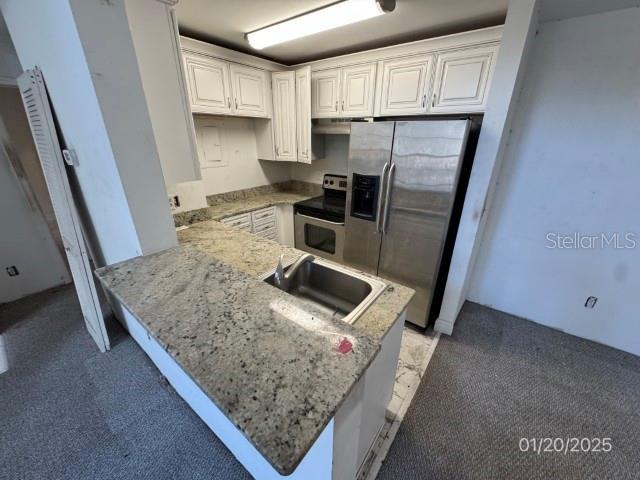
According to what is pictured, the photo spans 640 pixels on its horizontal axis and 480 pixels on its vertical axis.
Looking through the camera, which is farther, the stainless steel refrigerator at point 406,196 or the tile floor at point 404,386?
the stainless steel refrigerator at point 406,196

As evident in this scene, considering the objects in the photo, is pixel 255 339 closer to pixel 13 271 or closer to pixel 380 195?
pixel 380 195

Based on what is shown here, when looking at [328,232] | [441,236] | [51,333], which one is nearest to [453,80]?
[441,236]

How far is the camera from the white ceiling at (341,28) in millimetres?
1650

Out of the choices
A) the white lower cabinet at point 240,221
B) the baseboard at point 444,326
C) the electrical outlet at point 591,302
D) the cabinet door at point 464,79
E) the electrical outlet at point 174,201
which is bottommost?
the baseboard at point 444,326

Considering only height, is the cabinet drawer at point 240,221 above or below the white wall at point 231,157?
below

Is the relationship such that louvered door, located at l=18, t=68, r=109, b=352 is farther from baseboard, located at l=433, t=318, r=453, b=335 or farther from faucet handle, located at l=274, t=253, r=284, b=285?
baseboard, located at l=433, t=318, r=453, b=335

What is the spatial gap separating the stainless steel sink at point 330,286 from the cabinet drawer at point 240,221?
4.71ft

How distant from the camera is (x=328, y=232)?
2.80 m

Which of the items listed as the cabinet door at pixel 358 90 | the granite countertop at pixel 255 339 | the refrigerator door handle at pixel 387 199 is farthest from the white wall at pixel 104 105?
the cabinet door at pixel 358 90

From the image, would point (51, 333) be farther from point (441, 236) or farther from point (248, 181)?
point (441, 236)

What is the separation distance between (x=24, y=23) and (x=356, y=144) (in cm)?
200

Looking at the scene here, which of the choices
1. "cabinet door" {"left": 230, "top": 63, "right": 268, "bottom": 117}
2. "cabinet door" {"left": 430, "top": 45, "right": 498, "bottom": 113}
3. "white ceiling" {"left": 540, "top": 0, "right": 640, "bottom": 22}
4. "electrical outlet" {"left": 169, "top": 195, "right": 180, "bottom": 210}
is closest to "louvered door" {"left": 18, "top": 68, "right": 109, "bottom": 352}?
"electrical outlet" {"left": 169, "top": 195, "right": 180, "bottom": 210}

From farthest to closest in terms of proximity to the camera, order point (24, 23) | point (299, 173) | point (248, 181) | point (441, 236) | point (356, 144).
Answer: point (299, 173) < point (248, 181) < point (356, 144) < point (441, 236) < point (24, 23)
